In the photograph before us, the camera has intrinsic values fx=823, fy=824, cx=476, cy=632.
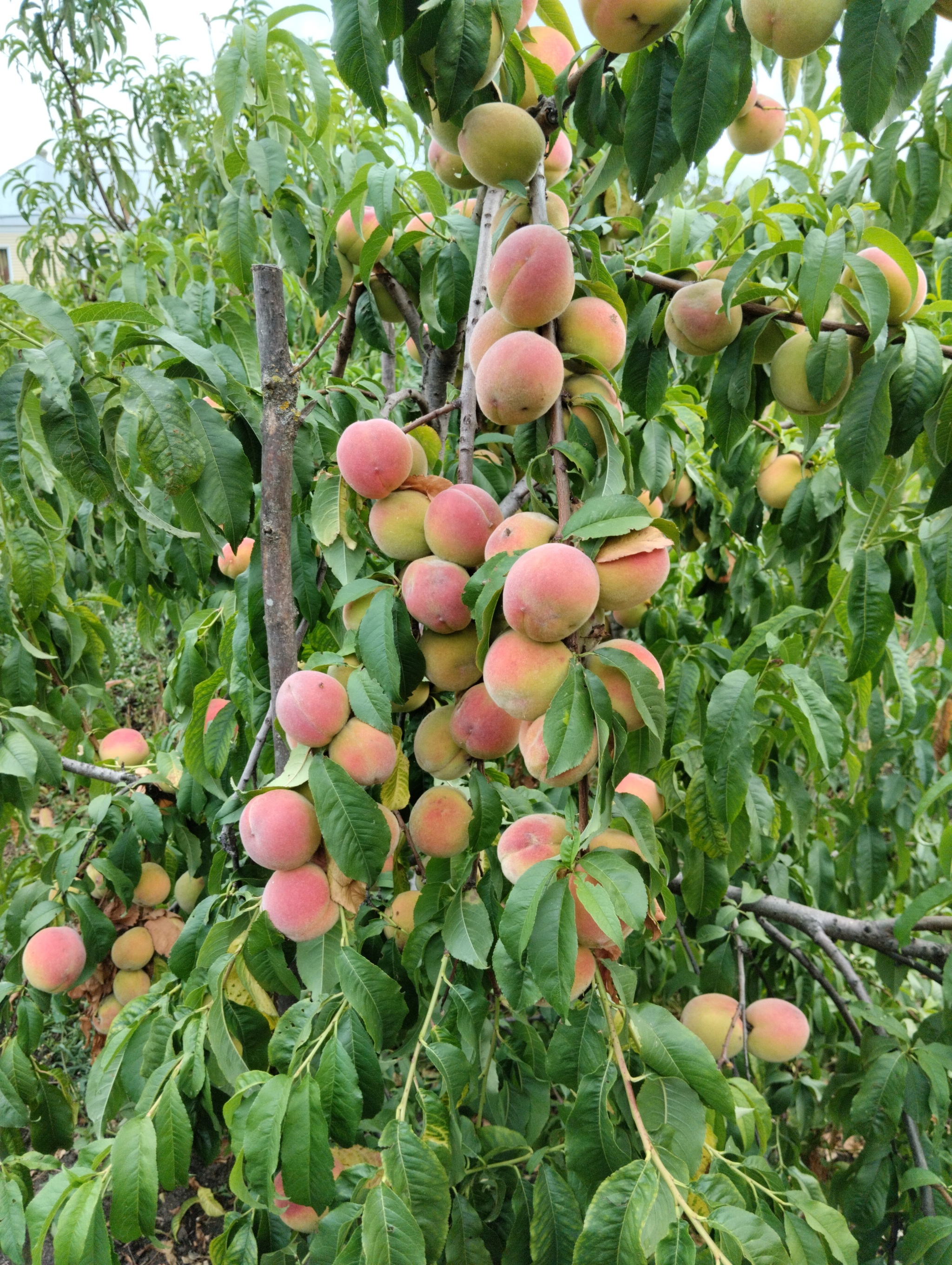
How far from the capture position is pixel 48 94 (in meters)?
3.90

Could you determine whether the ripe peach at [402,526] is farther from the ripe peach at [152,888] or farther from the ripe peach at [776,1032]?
the ripe peach at [776,1032]

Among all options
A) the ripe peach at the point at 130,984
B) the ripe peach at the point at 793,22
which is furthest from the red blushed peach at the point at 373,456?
the ripe peach at the point at 130,984

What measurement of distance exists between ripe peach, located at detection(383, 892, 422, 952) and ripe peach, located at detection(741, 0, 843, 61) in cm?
90

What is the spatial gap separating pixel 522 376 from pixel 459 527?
161 millimetres

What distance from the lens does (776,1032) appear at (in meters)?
1.54

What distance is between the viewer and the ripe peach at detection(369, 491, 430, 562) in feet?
2.96

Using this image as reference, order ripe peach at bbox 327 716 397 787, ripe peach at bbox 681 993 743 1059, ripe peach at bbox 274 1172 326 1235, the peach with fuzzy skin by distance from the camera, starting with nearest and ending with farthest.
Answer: ripe peach at bbox 327 716 397 787
the peach with fuzzy skin
ripe peach at bbox 274 1172 326 1235
ripe peach at bbox 681 993 743 1059

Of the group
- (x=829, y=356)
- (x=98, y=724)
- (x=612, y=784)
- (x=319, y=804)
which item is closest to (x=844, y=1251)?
(x=612, y=784)

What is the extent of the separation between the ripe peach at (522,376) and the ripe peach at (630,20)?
0.17 metres

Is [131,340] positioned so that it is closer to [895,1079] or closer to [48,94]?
[895,1079]

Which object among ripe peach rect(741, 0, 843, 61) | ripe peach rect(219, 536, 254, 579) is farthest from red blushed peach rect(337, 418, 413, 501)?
ripe peach rect(219, 536, 254, 579)

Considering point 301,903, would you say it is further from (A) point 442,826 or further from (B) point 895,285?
(B) point 895,285

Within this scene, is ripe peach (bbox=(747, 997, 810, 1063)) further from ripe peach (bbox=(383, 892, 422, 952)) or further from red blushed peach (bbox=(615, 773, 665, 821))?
ripe peach (bbox=(383, 892, 422, 952))

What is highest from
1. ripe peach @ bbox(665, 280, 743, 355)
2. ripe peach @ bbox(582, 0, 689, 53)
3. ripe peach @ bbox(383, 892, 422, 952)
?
ripe peach @ bbox(582, 0, 689, 53)
